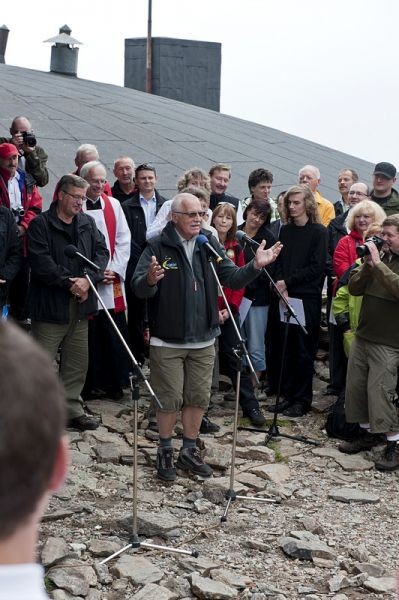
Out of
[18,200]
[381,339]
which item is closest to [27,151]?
[18,200]

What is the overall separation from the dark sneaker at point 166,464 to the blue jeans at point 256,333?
206cm

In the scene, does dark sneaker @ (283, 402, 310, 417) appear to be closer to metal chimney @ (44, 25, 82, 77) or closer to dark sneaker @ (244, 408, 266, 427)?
dark sneaker @ (244, 408, 266, 427)

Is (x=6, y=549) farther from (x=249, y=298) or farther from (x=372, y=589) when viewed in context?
(x=249, y=298)

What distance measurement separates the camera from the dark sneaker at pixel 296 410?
8.91 metres

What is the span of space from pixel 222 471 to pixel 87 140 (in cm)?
842

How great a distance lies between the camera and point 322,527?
649cm

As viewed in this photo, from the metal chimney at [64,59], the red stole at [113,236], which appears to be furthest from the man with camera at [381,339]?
the metal chimney at [64,59]

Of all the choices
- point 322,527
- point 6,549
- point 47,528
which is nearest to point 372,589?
point 322,527

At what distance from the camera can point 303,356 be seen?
9.00m

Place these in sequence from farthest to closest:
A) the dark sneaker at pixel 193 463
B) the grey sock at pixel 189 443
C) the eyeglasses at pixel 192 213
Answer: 1. the grey sock at pixel 189 443
2. the dark sneaker at pixel 193 463
3. the eyeglasses at pixel 192 213

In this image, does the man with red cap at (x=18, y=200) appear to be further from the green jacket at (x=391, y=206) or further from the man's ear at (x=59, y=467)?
the man's ear at (x=59, y=467)

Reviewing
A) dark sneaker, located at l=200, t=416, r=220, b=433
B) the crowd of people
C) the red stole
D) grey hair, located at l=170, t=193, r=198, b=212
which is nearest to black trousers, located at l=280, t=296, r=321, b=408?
the crowd of people

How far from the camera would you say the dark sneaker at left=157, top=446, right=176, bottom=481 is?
7.12m

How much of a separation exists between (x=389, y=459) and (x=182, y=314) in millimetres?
2134
